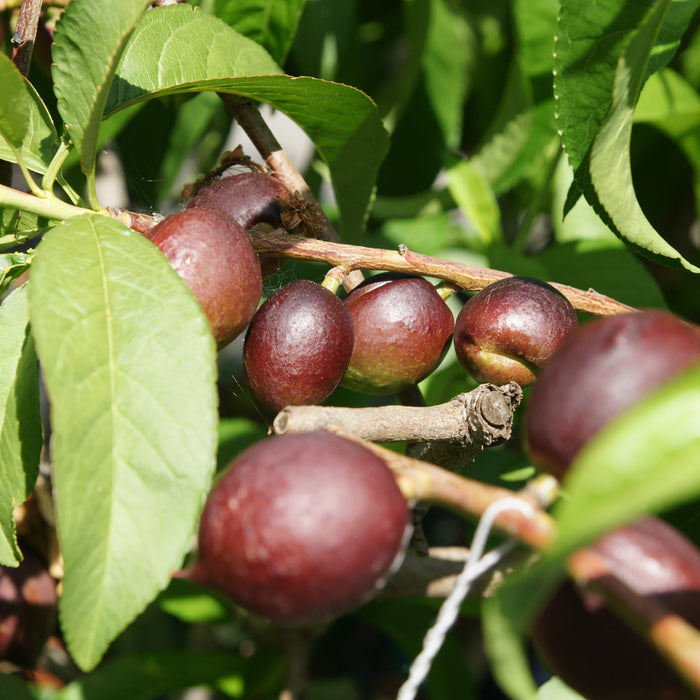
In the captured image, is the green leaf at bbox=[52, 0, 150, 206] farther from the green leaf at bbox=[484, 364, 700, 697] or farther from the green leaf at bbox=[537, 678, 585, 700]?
the green leaf at bbox=[537, 678, 585, 700]

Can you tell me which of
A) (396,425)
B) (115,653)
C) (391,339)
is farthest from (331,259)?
(115,653)

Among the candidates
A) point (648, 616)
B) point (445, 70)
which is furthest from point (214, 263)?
point (445, 70)

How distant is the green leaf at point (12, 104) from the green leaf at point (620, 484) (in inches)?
24.3

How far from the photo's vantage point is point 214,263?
70 centimetres

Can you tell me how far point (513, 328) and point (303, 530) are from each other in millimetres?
362

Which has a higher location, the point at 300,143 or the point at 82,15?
the point at 82,15

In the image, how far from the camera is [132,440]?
1.93 feet

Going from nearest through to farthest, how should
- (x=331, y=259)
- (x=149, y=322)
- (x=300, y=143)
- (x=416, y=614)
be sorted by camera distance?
1. (x=149, y=322)
2. (x=331, y=259)
3. (x=416, y=614)
4. (x=300, y=143)

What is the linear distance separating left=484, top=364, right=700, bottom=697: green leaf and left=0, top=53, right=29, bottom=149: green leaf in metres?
0.62

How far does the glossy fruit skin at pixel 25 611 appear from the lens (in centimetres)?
103

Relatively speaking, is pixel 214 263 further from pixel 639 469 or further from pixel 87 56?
pixel 639 469

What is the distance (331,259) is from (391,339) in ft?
0.41

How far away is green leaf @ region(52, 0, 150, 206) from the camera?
2.26ft

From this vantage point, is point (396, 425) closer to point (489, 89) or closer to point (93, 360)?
point (93, 360)
